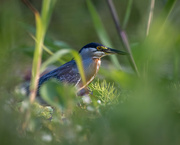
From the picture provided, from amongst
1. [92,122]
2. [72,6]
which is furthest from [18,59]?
[92,122]

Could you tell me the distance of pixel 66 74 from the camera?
190cm

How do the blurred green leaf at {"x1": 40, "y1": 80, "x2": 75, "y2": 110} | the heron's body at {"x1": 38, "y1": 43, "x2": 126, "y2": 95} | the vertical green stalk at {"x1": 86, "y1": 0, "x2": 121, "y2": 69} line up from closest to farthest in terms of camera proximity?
the blurred green leaf at {"x1": 40, "y1": 80, "x2": 75, "y2": 110}, the vertical green stalk at {"x1": 86, "y1": 0, "x2": 121, "y2": 69}, the heron's body at {"x1": 38, "y1": 43, "x2": 126, "y2": 95}

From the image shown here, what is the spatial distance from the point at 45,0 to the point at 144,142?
1.71 feet

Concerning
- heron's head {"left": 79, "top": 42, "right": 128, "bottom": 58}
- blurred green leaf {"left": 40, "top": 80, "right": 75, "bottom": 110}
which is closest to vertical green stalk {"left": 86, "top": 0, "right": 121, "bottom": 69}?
heron's head {"left": 79, "top": 42, "right": 128, "bottom": 58}

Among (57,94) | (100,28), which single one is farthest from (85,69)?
(57,94)

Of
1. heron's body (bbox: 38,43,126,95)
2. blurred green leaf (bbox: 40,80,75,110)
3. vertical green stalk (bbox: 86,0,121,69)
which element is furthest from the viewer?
heron's body (bbox: 38,43,126,95)

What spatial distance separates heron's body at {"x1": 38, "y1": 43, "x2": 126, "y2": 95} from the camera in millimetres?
1867

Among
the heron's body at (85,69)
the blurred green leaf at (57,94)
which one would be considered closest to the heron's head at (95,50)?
the heron's body at (85,69)

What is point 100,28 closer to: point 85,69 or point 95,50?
point 95,50

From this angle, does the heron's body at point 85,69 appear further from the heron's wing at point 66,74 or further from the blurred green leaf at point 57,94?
the blurred green leaf at point 57,94

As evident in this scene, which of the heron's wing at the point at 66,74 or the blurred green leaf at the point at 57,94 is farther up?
the heron's wing at the point at 66,74

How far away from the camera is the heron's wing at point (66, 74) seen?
73.6 inches

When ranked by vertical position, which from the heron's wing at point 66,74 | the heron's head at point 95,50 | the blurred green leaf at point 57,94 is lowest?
the blurred green leaf at point 57,94

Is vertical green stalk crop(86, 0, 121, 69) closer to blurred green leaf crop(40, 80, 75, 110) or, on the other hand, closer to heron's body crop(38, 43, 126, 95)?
heron's body crop(38, 43, 126, 95)
